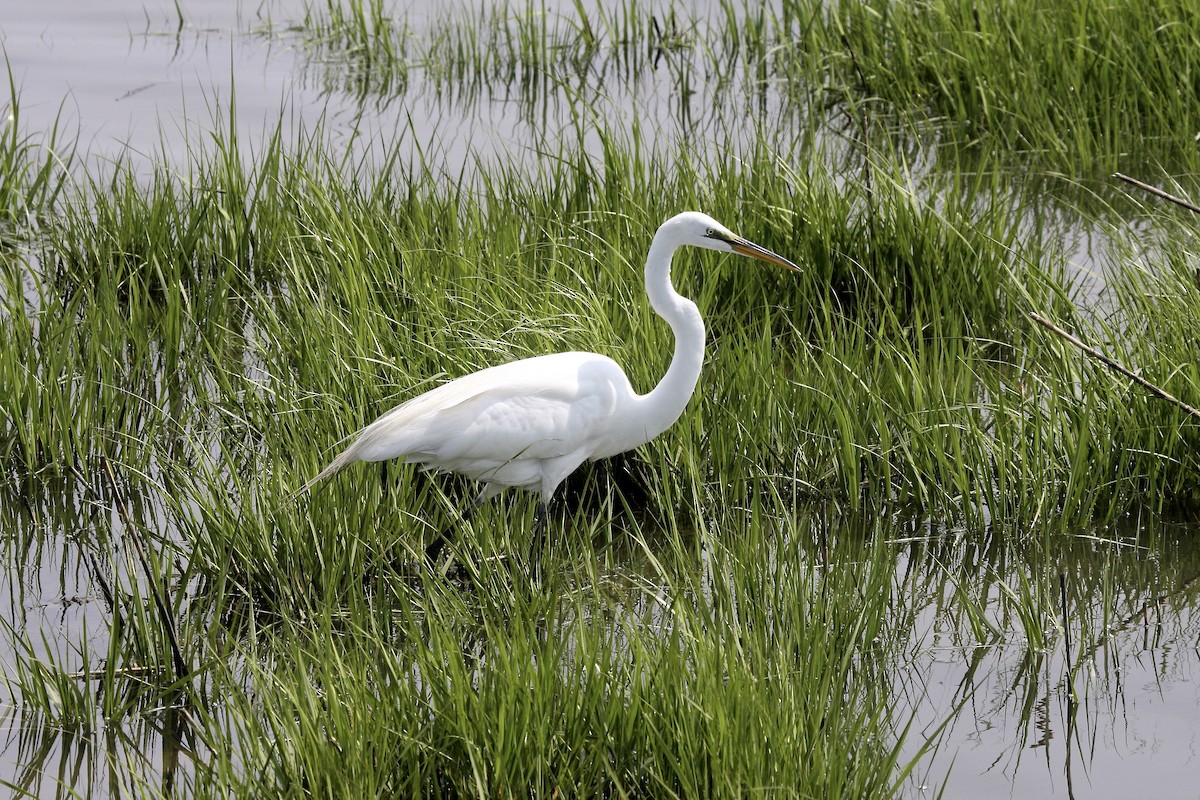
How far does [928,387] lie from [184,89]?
5260 mm

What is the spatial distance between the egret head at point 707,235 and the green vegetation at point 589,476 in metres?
0.36

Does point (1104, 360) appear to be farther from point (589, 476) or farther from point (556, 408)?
point (589, 476)

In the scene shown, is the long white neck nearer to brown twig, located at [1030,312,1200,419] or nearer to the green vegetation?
the green vegetation

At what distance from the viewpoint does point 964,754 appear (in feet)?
9.24

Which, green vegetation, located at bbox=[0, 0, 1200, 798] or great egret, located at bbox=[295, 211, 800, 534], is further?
great egret, located at bbox=[295, 211, 800, 534]

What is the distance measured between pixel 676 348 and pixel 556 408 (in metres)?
0.36

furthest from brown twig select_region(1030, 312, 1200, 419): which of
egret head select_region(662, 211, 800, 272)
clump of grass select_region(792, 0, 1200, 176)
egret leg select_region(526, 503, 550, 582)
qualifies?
clump of grass select_region(792, 0, 1200, 176)

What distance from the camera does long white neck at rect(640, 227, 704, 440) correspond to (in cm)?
367

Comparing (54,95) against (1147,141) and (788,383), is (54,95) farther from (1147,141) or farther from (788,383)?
(1147,141)

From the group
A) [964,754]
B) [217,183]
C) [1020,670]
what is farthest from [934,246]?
[217,183]

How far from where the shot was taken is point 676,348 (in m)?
3.72

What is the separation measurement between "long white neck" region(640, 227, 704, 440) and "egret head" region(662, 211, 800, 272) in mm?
30

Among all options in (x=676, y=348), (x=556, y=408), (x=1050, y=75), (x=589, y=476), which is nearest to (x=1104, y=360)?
(x=676, y=348)

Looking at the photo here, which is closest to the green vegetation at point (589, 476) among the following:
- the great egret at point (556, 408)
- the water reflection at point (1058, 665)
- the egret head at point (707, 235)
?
the water reflection at point (1058, 665)
